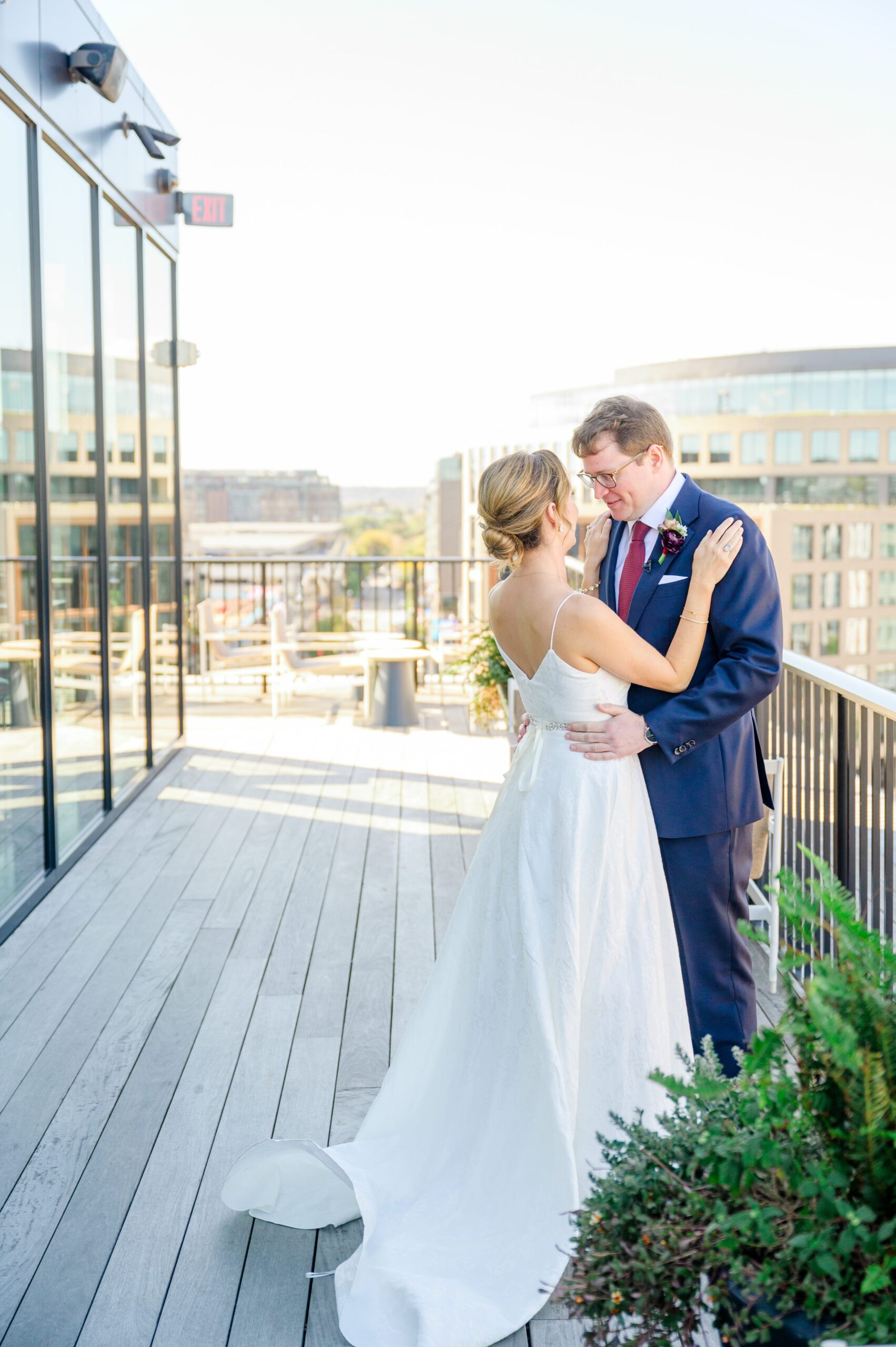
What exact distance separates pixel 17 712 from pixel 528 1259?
2.68m

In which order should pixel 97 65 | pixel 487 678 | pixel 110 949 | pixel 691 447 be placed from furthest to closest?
pixel 691 447
pixel 487 678
pixel 97 65
pixel 110 949

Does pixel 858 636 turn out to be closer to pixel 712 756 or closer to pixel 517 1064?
pixel 712 756

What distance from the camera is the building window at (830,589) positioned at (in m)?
76.8

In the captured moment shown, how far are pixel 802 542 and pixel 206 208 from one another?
242 feet

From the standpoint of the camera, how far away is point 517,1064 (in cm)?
204

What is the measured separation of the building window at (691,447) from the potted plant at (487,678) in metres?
74.8

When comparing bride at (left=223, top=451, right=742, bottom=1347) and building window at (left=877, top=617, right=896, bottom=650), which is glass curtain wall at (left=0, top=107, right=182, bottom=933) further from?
building window at (left=877, top=617, right=896, bottom=650)

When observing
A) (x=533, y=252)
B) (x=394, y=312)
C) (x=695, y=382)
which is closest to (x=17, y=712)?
(x=394, y=312)

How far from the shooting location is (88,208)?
16.0ft

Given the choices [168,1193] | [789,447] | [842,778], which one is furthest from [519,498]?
[789,447]

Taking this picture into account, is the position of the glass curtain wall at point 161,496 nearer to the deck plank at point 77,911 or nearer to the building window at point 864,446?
the deck plank at point 77,911

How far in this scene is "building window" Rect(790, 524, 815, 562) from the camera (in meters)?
75.1

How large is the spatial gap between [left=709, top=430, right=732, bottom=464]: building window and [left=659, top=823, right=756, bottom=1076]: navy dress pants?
80.0 m

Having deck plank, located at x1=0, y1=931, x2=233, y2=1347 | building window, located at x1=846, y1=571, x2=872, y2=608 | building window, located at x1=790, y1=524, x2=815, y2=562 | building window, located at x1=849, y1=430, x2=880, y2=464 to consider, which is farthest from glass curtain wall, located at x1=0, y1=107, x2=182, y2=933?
building window, located at x1=849, y1=430, x2=880, y2=464
